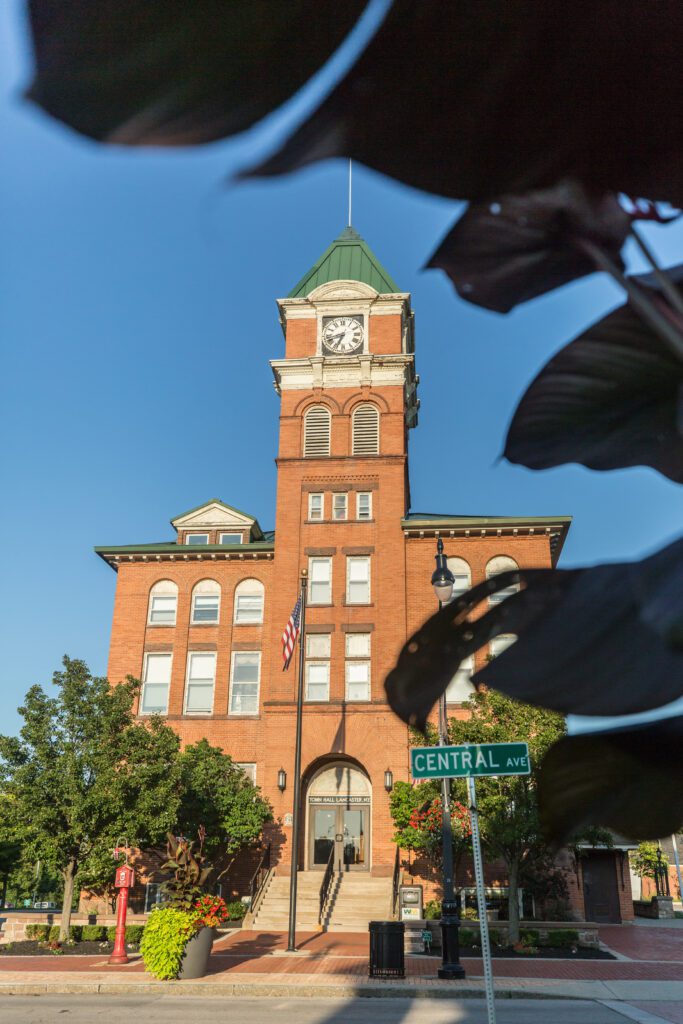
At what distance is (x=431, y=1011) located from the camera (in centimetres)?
1248

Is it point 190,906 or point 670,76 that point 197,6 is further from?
point 190,906

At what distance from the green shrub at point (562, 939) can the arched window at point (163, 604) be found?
1794 cm

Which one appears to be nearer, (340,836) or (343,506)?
(340,836)

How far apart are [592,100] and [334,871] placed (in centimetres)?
→ 3013

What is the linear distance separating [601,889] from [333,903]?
13.2 meters

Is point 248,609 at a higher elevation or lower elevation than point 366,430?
lower

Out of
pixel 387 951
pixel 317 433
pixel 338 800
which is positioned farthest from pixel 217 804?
pixel 317 433

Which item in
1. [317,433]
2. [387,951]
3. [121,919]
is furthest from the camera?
[317,433]

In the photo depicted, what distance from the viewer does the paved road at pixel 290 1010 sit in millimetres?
11789

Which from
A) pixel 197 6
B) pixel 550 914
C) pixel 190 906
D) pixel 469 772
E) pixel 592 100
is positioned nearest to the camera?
pixel 197 6

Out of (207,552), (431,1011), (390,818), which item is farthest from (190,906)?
(207,552)

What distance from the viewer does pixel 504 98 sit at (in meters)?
0.78

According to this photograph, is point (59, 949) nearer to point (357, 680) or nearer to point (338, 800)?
point (338, 800)

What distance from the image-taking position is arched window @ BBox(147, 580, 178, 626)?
32.8 metres
